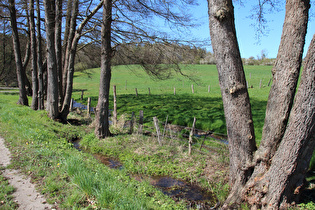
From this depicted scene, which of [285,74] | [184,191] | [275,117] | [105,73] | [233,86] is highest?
[105,73]

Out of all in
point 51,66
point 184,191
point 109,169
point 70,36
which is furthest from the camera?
point 70,36

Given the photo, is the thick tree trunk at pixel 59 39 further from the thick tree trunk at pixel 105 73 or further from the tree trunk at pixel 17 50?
the tree trunk at pixel 17 50

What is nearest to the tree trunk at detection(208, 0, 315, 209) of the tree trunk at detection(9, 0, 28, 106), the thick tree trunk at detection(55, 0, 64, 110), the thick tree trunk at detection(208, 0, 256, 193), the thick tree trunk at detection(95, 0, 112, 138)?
the thick tree trunk at detection(208, 0, 256, 193)

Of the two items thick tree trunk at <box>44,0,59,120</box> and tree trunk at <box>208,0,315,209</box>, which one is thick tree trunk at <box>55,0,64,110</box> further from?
tree trunk at <box>208,0,315,209</box>

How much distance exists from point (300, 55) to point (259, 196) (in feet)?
9.21

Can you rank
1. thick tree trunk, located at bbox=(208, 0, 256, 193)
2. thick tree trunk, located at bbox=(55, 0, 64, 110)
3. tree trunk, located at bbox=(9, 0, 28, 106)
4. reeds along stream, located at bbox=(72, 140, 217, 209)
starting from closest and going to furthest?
thick tree trunk, located at bbox=(208, 0, 256, 193) < reeds along stream, located at bbox=(72, 140, 217, 209) < thick tree trunk, located at bbox=(55, 0, 64, 110) < tree trunk, located at bbox=(9, 0, 28, 106)

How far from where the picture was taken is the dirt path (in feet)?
14.3

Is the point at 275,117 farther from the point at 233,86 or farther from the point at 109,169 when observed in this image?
the point at 109,169

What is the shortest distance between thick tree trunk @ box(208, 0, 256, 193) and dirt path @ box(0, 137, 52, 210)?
386cm

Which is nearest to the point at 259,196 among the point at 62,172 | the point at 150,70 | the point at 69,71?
the point at 62,172

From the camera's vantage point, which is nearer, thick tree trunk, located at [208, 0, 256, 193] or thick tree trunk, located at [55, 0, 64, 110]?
thick tree trunk, located at [208, 0, 256, 193]

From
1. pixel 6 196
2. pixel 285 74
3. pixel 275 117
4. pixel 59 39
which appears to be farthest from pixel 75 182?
pixel 59 39

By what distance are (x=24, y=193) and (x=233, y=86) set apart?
4637mm

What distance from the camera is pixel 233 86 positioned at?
4973 mm
